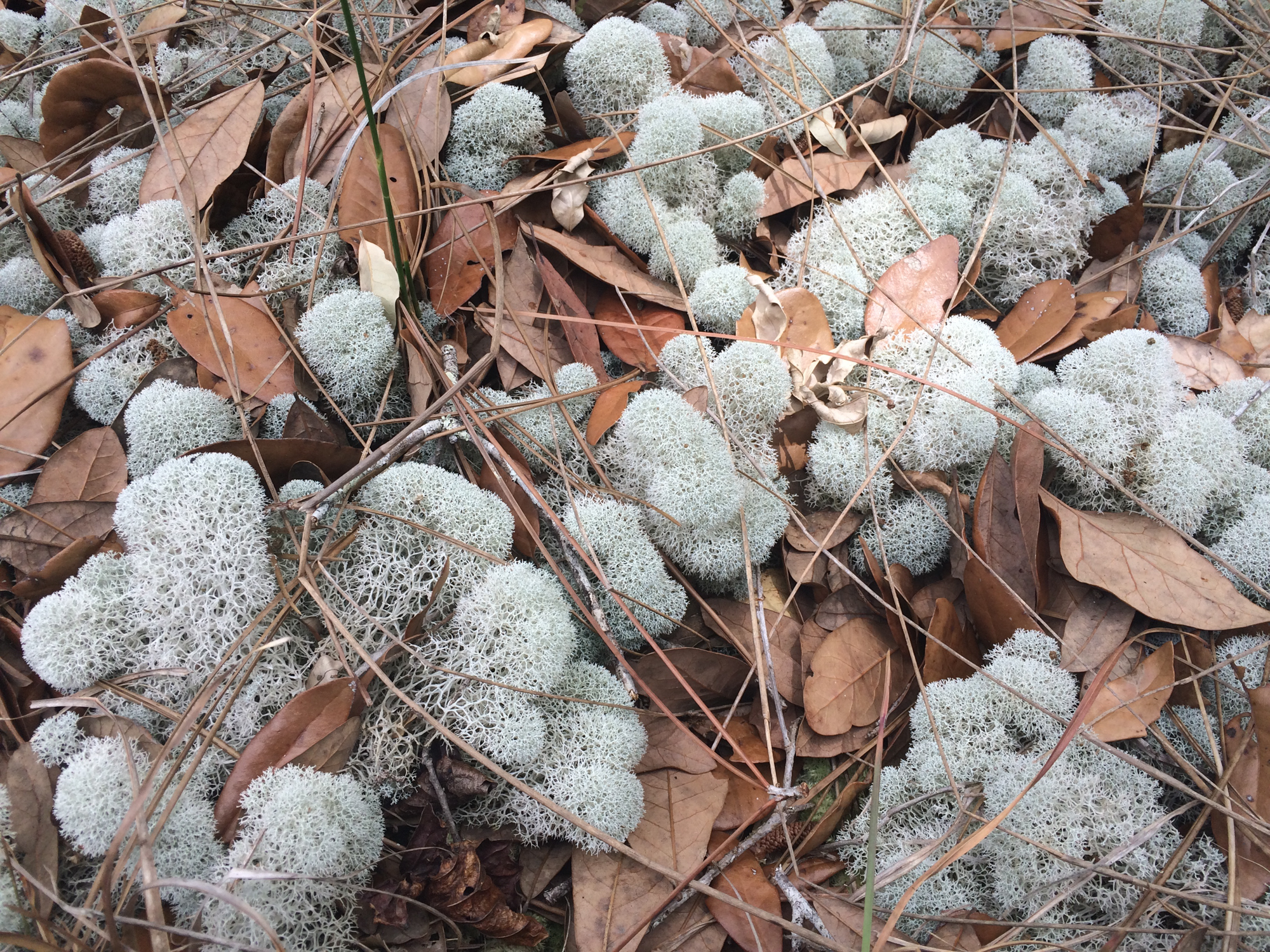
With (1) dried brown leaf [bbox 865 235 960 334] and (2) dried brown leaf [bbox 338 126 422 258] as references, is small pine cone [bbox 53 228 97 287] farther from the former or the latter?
(1) dried brown leaf [bbox 865 235 960 334]

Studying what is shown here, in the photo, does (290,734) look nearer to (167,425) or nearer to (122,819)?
(122,819)

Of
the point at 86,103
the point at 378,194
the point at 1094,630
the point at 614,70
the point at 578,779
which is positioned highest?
the point at 86,103

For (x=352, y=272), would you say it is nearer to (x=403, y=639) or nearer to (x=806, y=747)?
(x=403, y=639)

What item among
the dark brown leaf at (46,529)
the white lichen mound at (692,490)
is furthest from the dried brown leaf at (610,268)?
the dark brown leaf at (46,529)

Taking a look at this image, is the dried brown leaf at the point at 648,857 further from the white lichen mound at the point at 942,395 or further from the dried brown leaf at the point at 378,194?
the dried brown leaf at the point at 378,194

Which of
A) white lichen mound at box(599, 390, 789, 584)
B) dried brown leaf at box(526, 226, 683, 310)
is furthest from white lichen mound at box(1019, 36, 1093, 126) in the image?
white lichen mound at box(599, 390, 789, 584)

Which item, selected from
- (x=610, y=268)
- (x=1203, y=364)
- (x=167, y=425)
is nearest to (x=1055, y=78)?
(x=1203, y=364)

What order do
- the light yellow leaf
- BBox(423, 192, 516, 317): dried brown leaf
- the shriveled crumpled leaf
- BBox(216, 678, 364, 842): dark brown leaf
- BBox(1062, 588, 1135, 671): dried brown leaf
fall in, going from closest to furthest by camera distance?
BBox(216, 678, 364, 842): dark brown leaf → BBox(1062, 588, 1135, 671): dried brown leaf → the light yellow leaf → BBox(423, 192, 516, 317): dried brown leaf → the shriveled crumpled leaf
